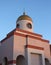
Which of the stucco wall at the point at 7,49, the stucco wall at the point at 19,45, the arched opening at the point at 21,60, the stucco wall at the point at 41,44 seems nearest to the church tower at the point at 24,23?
the stucco wall at the point at 41,44

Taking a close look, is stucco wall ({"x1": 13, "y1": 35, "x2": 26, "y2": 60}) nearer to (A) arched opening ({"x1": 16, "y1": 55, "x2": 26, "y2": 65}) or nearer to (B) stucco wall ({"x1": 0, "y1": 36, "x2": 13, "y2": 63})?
(B) stucco wall ({"x1": 0, "y1": 36, "x2": 13, "y2": 63})

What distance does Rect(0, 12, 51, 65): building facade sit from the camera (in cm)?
1709

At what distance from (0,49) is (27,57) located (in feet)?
17.3

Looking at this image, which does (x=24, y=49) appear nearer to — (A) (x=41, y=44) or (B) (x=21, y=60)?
(B) (x=21, y=60)

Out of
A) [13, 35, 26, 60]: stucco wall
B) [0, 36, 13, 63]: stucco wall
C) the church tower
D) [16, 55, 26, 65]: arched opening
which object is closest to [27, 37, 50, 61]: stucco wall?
[13, 35, 26, 60]: stucco wall

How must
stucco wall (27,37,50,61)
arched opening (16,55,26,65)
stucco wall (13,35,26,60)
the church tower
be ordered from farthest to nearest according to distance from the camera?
the church tower < stucco wall (27,37,50,61) < arched opening (16,55,26,65) < stucco wall (13,35,26,60)

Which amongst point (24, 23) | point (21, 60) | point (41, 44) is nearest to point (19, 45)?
point (21, 60)

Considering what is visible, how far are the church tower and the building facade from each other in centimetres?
30

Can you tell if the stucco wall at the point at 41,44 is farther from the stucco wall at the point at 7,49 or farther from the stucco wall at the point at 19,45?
the stucco wall at the point at 7,49

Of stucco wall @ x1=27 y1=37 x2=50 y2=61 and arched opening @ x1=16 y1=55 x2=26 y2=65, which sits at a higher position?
stucco wall @ x1=27 y1=37 x2=50 y2=61

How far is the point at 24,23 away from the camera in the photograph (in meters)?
21.7

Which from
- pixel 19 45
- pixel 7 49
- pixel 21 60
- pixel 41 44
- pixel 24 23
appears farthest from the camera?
pixel 24 23

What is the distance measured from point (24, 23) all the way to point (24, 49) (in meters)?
5.45

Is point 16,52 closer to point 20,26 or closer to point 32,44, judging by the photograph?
point 32,44
